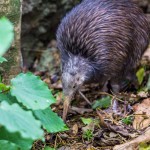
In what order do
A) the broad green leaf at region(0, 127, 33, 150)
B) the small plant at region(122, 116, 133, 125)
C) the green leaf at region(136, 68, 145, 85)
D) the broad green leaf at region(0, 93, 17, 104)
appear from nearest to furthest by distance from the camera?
1. the broad green leaf at region(0, 127, 33, 150)
2. the broad green leaf at region(0, 93, 17, 104)
3. the small plant at region(122, 116, 133, 125)
4. the green leaf at region(136, 68, 145, 85)

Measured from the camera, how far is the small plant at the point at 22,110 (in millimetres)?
2312

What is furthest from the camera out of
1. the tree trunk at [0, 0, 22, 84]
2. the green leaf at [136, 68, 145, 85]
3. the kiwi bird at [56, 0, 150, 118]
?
the green leaf at [136, 68, 145, 85]

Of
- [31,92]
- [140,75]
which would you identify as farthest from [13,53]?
[140,75]

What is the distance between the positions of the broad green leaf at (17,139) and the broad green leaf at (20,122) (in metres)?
0.53

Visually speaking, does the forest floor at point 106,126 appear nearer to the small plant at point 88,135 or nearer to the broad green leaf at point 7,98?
the small plant at point 88,135

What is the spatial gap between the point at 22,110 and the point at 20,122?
0.29ft

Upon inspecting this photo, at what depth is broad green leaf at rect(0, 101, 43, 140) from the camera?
7.68 ft

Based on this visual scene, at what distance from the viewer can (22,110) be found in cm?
246

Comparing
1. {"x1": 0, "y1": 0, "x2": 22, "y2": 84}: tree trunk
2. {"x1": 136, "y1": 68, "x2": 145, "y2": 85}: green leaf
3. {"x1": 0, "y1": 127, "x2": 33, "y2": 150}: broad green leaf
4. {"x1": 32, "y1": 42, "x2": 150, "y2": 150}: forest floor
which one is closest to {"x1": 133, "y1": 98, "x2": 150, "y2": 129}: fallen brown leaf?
{"x1": 32, "y1": 42, "x2": 150, "y2": 150}: forest floor

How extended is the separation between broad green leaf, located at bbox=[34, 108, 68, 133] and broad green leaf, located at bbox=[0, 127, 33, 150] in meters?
0.24

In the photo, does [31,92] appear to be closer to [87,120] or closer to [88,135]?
[88,135]

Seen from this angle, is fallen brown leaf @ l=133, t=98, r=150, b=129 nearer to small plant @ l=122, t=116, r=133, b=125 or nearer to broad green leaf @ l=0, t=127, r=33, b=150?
small plant @ l=122, t=116, r=133, b=125

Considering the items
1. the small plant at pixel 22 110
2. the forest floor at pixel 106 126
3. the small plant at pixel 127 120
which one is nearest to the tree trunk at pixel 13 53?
the forest floor at pixel 106 126

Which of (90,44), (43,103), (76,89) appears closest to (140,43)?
(90,44)
